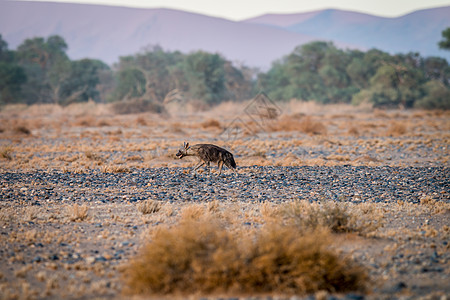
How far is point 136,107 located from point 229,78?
800 inches

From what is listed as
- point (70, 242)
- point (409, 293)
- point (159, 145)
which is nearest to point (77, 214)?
point (70, 242)

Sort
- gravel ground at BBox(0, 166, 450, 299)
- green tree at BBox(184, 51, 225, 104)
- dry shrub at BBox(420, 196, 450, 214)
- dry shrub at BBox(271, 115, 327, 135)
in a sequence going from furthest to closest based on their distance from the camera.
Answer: green tree at BBox(184, 51, 225, 104), dry shrub at BBox(271, 115, 327, 135), dry shrub at BBox(420, 196, 450, 214), gravel ground at BBox(0, 166, 450, 299)

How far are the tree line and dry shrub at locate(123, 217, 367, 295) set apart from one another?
3975cm

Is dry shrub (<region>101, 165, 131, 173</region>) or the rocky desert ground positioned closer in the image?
the rocky desert ground

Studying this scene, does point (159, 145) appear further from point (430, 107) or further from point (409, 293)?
point (430, 107)

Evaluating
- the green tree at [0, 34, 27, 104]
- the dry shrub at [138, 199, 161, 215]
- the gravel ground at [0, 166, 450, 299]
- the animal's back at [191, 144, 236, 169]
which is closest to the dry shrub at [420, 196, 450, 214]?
the gravel ground at [0, 166, 450, 299]

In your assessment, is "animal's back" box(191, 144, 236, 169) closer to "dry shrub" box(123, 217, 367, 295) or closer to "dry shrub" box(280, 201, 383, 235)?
"dry shrub" box(280, 201, 383, 235)

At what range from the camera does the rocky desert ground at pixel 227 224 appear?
4.64 m

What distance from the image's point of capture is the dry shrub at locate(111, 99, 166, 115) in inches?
1485

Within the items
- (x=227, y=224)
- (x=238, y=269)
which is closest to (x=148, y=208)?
(x=227, y=224)

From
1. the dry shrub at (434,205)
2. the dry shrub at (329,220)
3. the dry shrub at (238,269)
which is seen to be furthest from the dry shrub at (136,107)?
the dry shrub at (238,269)

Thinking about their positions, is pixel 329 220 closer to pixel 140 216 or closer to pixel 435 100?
pixel 140 216

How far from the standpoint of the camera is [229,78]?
55625mm

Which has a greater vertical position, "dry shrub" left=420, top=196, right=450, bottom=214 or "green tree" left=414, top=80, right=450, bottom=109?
"green tree" left=414, top=80, right=450, bottom=109
